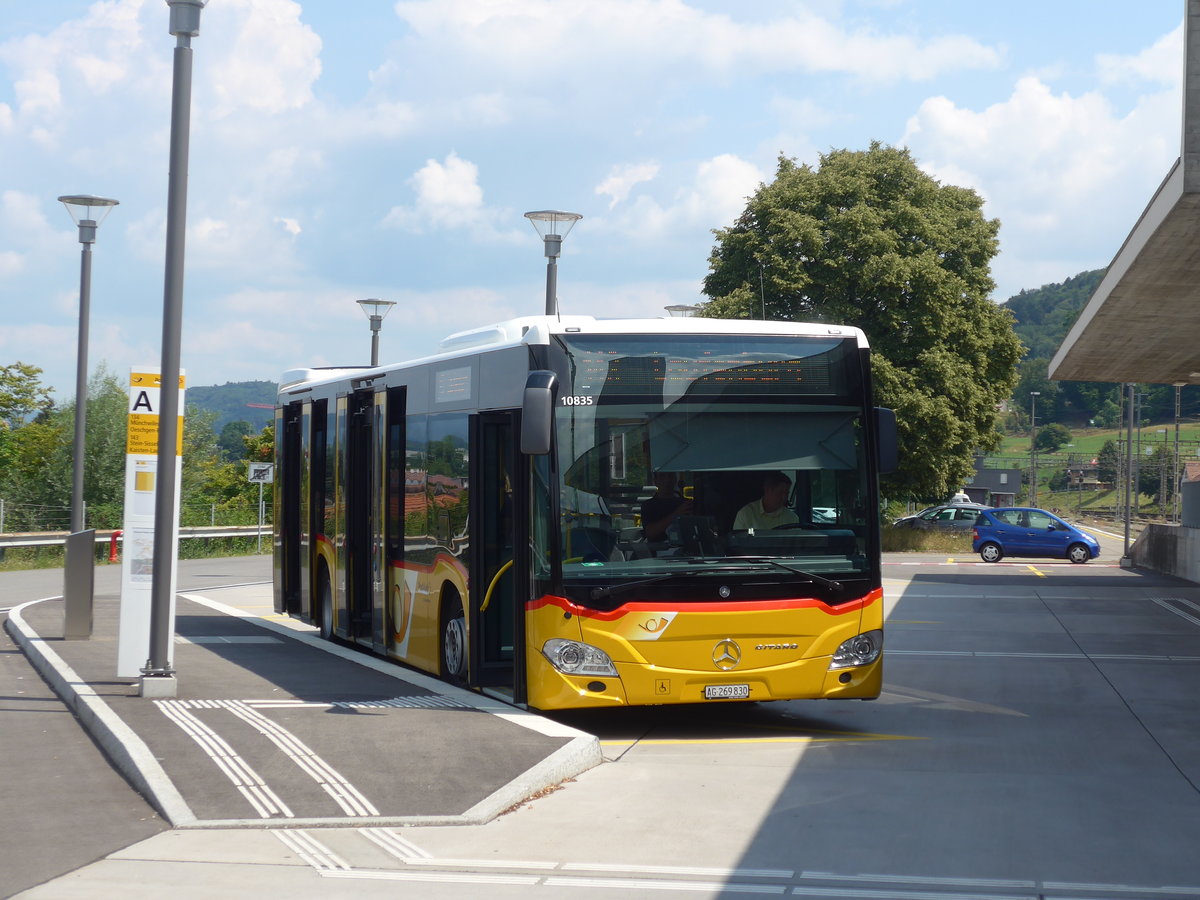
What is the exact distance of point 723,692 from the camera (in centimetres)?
1022

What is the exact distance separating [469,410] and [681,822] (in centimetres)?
476

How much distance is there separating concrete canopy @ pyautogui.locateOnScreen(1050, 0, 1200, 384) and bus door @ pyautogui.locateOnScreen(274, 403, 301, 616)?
10.1 m

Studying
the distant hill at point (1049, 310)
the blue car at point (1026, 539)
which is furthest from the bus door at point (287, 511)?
the distant hill at point (1049, 310)

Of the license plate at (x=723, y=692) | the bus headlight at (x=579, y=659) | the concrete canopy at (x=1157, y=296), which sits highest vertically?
the concrete canopy at (x=1157, y=296)

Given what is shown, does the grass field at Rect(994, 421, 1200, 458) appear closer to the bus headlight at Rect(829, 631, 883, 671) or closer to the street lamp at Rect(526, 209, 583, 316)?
the street lamp at Rect(526, 209, 583, 316)

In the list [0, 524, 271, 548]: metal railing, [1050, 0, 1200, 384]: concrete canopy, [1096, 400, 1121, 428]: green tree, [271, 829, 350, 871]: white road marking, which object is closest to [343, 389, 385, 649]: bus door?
[271, 829, 350, 871]: white road marking

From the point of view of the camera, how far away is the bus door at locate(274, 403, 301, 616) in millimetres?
17359

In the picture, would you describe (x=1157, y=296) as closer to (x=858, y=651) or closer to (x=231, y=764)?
(x=858, y=651)

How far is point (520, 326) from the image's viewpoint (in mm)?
11094

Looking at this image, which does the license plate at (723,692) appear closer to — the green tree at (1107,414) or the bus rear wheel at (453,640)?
the bus rear wheel at (453,640)

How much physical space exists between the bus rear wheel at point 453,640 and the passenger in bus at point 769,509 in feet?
8.14

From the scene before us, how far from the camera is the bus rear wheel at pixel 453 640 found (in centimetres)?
1170

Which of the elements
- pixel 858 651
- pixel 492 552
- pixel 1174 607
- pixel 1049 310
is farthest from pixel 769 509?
pixel 1049 310

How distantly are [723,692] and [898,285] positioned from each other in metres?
40.6
